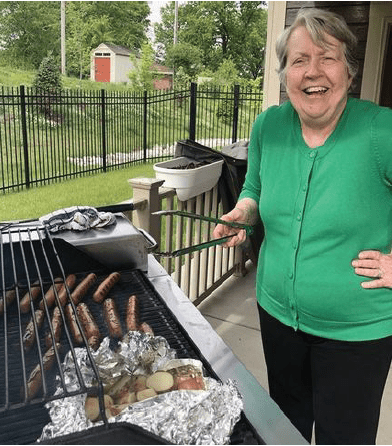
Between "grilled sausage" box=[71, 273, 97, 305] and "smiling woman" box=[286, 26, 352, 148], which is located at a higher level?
"smiling woman" box=[286, 26, 352, 148]

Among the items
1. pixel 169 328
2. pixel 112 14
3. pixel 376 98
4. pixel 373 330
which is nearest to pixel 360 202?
pixel 373 330

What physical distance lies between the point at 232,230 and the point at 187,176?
143 centimetres

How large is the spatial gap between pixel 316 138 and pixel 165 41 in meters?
37.9

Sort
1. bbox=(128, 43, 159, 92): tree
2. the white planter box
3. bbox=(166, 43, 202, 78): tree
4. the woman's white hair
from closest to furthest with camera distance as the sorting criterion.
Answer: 1. the woman's white hair
2. the white planter box
3. bbox=(128, 43, 159, 92): tree
4. bbox=(166, 43, 202, 78): tree

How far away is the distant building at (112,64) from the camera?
3269 cm

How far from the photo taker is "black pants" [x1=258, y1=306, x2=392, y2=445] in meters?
1.54

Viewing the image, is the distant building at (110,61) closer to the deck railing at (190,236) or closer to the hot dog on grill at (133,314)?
the deck railing at (190,236)

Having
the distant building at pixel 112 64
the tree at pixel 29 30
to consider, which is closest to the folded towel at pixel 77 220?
the tree at pixel 29 30

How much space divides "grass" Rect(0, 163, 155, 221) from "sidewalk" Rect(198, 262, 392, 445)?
210 inches

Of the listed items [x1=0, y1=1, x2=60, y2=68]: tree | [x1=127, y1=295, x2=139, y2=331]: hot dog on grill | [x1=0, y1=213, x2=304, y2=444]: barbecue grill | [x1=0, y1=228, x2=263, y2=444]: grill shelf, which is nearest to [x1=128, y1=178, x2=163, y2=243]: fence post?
[x1=0, y1=213, x2=304, y2=444]: barbecue grill

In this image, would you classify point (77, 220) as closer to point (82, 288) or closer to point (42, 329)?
point (82, 288)

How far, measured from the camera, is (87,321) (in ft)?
4.85

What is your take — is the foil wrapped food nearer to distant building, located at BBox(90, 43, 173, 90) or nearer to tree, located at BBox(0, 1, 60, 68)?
tree, located at BBox(0, 1, 60, 68)

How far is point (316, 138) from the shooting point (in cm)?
157
